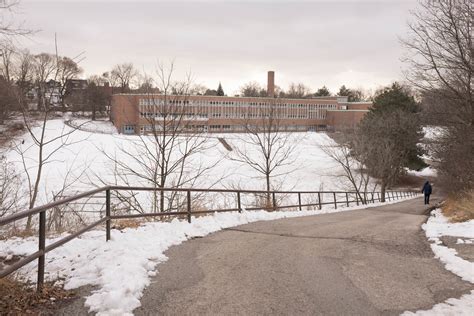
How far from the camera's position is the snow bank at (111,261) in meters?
4.64

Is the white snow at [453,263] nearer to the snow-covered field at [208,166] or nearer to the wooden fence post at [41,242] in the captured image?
the wooden fence post at [41,242]

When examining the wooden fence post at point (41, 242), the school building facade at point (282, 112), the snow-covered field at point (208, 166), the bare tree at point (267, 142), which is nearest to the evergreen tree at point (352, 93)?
the school building facade at point (282, 112)

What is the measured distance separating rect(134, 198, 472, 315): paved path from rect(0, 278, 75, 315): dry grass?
3.08ft

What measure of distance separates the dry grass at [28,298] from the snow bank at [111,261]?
10.5 inches

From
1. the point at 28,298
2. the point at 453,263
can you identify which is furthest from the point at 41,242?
the point at 453,263

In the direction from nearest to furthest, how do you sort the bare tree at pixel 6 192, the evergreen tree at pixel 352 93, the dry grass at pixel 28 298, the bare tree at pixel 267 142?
the dry grass at pixel 28 298 < the bare tree at pixel 6 192 < the bare tree at pixel 267 142 < the evergreen tree at pixel 352 93

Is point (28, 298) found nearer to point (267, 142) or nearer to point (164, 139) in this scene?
point (164, 139)

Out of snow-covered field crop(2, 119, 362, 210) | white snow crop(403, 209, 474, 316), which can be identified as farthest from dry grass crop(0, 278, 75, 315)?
snow-covered field crop(2, 119, 362, 210)

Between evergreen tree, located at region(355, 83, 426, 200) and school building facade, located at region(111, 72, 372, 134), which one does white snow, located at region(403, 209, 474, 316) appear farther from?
school building facade, located at region(111, 72, 372, 134)

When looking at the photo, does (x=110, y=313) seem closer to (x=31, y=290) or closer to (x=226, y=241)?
(x=31, y=290)

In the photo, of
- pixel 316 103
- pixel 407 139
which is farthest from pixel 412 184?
pixel 316 103

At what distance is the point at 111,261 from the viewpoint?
578 cm

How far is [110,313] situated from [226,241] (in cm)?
414

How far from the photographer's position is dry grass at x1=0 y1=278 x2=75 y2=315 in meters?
4.21
